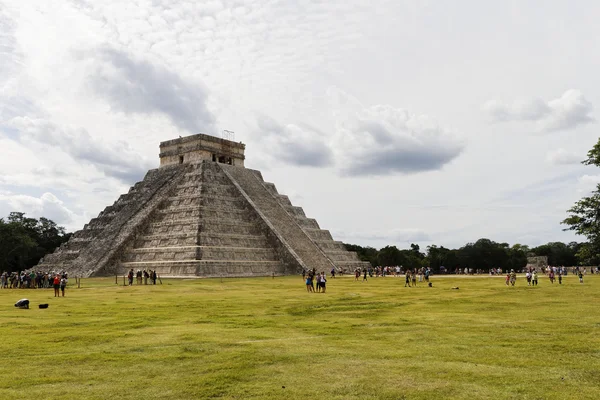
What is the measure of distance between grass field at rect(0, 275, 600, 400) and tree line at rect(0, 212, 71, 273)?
141 ft

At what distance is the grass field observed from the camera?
7.23m

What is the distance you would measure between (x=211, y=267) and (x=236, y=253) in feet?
12.5

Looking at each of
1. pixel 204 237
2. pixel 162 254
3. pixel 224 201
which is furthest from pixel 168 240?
pixel 224 201

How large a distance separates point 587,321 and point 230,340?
8814mm

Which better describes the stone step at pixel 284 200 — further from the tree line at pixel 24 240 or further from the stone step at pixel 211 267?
the tree line at pixel 24 240

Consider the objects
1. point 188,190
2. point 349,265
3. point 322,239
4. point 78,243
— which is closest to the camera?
point 188,190

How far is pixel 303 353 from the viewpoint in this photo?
958cm

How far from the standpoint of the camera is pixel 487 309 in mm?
16875

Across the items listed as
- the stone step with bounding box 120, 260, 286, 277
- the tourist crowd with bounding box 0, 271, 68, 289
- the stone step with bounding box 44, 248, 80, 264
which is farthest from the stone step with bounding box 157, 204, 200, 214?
the tourist crowd with bounding box 0, 271, 68, 289

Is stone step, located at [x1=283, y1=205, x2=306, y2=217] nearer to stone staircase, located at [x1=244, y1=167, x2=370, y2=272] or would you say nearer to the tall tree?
stone staircase, located at [x1=244, y1=167, x2=370, y2=272]

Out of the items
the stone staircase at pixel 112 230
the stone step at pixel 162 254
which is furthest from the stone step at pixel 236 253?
the stone staircase at pixel 112 230

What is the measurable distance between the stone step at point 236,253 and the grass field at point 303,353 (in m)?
22.5

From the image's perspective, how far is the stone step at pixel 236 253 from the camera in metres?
39.7

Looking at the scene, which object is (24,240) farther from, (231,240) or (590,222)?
(590,222)
